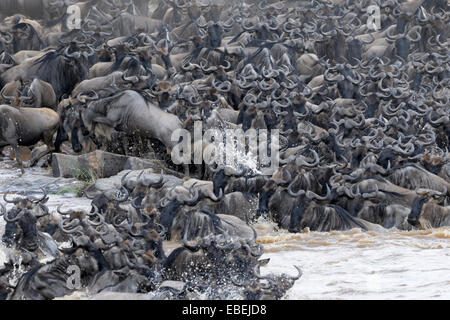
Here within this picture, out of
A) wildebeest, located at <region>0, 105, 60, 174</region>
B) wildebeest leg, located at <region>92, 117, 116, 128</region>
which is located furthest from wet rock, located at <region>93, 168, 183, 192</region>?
wildebeest, located at <region>0, 105, 60, 174</region>

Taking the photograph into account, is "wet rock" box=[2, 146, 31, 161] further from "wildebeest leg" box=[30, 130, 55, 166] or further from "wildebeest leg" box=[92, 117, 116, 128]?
"wildebeest leg" box=[92, 117, 116, 128]

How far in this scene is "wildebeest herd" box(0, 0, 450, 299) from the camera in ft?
39.1

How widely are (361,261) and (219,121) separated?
5.21 metres

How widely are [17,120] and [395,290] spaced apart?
26.8 ft

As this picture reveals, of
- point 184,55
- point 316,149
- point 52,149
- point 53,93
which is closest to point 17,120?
Answer: point 52,149

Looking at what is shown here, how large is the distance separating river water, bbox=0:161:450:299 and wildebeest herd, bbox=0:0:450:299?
32cm

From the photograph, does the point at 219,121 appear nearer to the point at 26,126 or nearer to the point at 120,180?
the point at 120,180

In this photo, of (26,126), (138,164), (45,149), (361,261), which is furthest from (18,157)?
(361,261)

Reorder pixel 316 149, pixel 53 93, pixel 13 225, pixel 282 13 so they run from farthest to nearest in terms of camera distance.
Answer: pixel 282 13 → pixel 53 93 → pixel 316 149 → pixel 13 225

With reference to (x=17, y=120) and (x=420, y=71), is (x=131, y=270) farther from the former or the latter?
(x=420, y=71)

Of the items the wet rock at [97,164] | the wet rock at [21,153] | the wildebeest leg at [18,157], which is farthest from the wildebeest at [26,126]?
the wet rock at [97,164]

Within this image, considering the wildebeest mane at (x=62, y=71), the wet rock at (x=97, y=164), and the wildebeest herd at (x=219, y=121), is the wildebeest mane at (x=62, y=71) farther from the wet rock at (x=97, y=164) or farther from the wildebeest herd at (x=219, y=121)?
the wet rock at (x=97, y=164)

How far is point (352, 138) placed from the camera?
56.6 ft

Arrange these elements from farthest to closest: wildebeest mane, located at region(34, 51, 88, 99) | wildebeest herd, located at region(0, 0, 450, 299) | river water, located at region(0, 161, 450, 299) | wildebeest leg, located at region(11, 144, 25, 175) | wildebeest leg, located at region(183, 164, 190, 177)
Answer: wildebeest mane, located at region(34, 51, 88, 99) < wildebeest leg, located at region(11, 144, 25, 175) < wildebeest leg, located at region(183, 164, 190, 177) < wildebeest herd, located at region(0, 0, 450, 299) < river water, located at region(0, 161, 450, 299)
